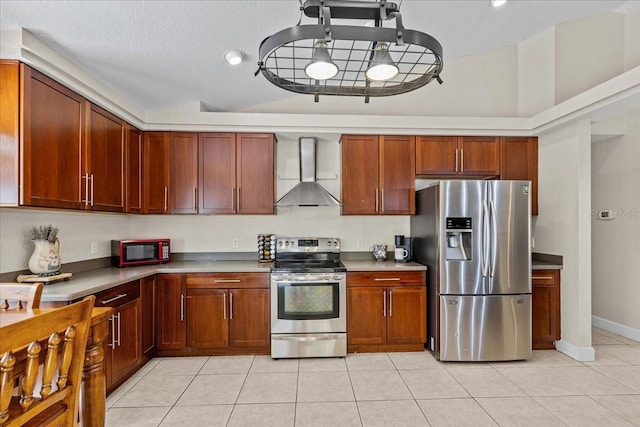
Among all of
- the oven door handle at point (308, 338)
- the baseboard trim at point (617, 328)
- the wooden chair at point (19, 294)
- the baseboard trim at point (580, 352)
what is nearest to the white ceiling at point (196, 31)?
the wooden chair at point (19, 294)

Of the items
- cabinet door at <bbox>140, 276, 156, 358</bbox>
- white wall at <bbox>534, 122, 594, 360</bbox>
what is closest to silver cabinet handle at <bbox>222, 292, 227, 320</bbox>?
cabinet door at <bbox>140, 276, 156, 358</bbox>

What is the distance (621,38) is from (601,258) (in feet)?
8.34

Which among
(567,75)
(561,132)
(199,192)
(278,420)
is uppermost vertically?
(567,75)

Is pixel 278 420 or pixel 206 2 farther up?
pixel 206 2

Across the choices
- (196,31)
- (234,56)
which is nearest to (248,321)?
(234,56)

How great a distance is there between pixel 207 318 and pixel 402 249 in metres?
2.18

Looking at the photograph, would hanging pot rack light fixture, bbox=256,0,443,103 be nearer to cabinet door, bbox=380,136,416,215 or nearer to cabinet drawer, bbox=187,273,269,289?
cabinet door, bbox=380,136,416,215

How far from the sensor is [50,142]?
234 cm

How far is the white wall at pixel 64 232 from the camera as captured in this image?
2451mm

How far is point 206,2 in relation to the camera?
7.33 feet

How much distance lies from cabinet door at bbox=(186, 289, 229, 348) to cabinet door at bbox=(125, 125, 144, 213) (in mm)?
1058

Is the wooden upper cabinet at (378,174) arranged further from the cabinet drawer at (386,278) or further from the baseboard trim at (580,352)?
the baseboard trim at (580,352)

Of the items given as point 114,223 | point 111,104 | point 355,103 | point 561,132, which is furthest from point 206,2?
point 561,132

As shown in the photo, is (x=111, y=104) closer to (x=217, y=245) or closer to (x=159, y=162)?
(x=159, y=162)
